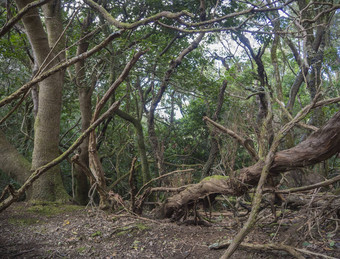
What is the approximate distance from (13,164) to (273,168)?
3769 millimetres

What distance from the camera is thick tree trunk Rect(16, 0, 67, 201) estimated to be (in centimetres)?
413

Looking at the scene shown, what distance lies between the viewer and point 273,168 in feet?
8.94

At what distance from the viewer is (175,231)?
3.35 meters

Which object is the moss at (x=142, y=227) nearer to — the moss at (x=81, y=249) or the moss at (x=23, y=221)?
the moss at (x=81, y=249)

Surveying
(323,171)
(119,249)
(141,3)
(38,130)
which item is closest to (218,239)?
(119,249)

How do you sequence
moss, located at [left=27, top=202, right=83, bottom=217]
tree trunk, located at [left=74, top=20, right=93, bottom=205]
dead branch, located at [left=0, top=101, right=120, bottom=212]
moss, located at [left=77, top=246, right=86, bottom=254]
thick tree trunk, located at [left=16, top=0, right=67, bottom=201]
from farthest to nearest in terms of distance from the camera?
tree trunk, located at [left=74, top=20, right=93, bottom=205] → thick tree trunk, located at [left=16, top=0, right=67, bottom=201] → moss, located at [left=27, top=202, right=83, bottom=217] → moss, located at [left=77, top=246, right=86, bottom=254] → dead branch, located at [left=0, top=101, right=120, bottom=212]

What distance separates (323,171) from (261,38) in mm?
3345

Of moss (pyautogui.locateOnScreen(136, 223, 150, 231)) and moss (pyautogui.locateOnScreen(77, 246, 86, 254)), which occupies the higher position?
moss (pyautogui.locateOnScreen(136, 223, 150, 231))

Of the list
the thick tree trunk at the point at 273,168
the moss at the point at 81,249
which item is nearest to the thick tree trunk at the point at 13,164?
the moss at the point at 81,249

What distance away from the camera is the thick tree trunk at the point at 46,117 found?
413cm

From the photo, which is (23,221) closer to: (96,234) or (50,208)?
(50,208)

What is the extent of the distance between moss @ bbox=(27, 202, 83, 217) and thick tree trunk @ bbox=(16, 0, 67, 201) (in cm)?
15

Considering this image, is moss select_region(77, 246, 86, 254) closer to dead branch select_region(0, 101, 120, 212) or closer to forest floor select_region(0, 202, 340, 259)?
forest floor select_region(0, 202, 340, 259)

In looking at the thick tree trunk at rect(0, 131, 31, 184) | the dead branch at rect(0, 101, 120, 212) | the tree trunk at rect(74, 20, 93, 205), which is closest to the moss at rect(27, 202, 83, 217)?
the thick tree trunk at rect(0, 131, 31, 184)
